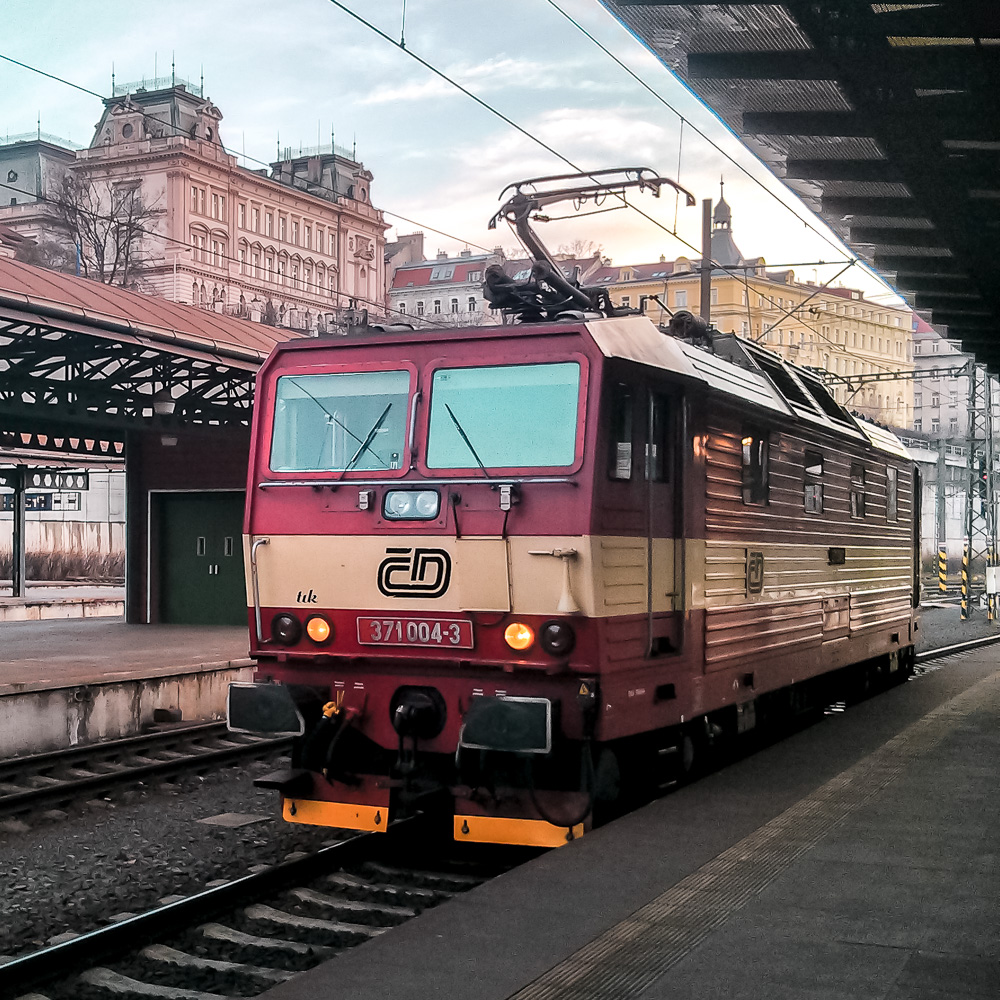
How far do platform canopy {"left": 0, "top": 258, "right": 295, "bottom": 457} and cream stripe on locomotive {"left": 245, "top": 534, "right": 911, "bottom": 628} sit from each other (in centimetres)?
676

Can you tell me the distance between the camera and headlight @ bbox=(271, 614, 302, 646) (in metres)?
8.02

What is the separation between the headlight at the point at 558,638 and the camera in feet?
23.9

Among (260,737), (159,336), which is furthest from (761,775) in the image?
(159,336)

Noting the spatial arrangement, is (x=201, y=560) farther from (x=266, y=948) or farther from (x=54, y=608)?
(x=266, y=948)

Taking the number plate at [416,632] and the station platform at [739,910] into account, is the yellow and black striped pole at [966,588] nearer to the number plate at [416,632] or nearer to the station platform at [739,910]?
the station platform at [739,910]

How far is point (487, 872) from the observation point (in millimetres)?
7773

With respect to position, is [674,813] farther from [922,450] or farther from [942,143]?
[922,450]

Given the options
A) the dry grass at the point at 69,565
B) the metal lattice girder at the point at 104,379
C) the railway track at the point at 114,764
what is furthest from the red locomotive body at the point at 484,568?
the dry grass at the point at 69,565

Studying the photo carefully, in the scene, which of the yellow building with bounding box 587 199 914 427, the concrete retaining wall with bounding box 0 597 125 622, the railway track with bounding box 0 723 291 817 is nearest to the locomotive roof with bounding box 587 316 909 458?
the railway track with bounding box 0 723 291 817

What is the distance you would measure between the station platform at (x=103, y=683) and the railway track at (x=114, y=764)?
692mm

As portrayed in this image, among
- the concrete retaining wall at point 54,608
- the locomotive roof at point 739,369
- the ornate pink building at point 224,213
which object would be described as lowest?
the concrete retaining wall at point 54,608

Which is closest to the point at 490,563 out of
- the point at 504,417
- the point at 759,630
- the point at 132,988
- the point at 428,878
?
the point at 504,417

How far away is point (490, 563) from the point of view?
7477 mm

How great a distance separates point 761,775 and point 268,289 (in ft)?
232
